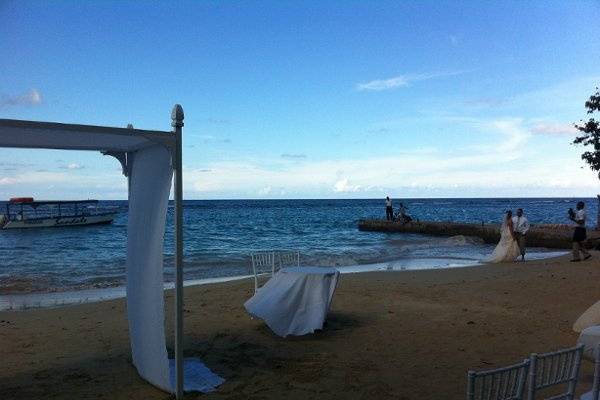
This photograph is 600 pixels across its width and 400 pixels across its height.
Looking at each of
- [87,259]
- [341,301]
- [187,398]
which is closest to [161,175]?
[187,398]

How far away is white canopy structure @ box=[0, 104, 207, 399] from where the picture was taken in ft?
13.9

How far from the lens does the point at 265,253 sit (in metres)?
8.42

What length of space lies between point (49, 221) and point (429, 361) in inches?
1597

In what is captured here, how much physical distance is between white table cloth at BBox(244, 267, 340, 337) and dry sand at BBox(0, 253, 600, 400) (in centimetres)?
17

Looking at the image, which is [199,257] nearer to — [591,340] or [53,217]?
[591,340]

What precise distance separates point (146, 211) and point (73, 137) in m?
0.89

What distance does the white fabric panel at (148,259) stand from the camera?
14.7 feet

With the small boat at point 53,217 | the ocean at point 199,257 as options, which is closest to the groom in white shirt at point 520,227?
the ocean at point 199,257

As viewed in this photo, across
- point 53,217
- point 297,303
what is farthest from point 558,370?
point 53,217

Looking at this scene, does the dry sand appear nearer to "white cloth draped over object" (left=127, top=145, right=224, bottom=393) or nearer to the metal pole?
"white cloth draped over object" (left=127, top=145, right=224, bottom=393)

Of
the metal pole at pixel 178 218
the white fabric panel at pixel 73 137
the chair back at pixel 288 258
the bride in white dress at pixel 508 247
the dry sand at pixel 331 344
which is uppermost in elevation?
the white fabric panel at pixel 73 137

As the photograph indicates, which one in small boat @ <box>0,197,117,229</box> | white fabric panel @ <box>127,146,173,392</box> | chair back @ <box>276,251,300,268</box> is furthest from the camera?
small boat @ <box>0,197,117,229</box>

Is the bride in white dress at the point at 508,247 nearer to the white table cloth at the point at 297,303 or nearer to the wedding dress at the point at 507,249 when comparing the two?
the wedding dress at the point at 507,249

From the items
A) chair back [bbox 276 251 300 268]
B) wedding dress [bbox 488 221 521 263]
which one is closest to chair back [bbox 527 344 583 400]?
chair back [bbox 276 251 300 268]
